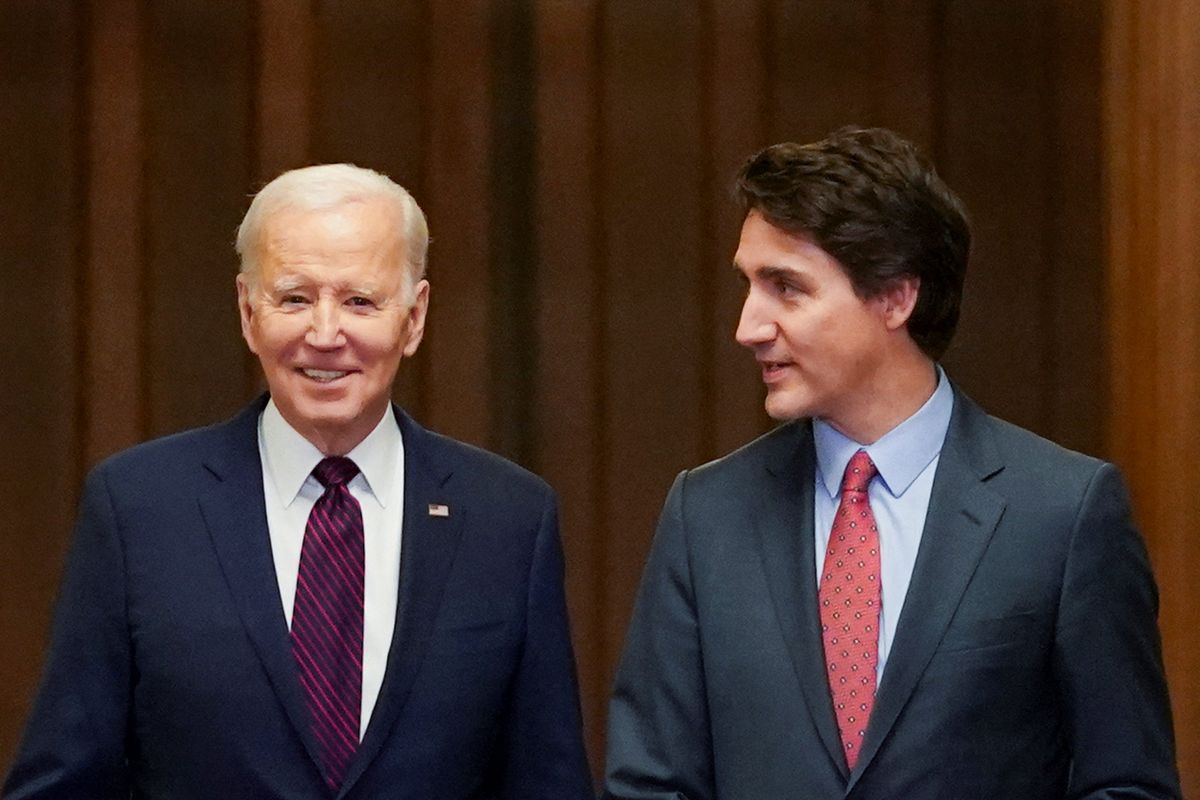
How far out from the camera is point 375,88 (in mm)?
4340

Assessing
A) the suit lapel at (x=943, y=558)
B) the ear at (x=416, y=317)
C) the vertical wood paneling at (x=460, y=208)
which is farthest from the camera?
the vertical wood paneling at (x=460, y=208)

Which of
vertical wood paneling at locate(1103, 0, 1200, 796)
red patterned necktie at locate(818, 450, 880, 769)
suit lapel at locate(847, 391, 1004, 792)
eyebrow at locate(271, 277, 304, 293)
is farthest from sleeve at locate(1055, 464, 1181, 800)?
vertical wood paneling at locate(1103, 0, 1200, 796)

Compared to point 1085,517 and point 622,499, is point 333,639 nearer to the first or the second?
point 1085,517

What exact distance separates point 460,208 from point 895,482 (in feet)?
6.01

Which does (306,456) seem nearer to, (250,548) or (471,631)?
(250,548)

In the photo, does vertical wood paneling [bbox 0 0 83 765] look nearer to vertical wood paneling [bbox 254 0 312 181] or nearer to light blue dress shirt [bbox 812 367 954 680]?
vertical wood paneling [bbox 254 0 312 181]

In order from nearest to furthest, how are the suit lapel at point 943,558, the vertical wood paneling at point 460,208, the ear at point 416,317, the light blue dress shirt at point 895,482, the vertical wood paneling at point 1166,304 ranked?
the suit lapel at point 943,558, the light blue dress shirt at point 895,482, the ear at point 416,317, the vertical wood paneling at point 1166,304, the vertical wood paneling at point 460,208

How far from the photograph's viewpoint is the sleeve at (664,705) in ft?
8.61

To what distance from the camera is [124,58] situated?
432 centimetres

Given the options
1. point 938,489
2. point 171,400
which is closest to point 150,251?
point 171,400

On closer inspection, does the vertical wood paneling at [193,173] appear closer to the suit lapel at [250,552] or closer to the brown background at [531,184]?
the brown background at [531,184]

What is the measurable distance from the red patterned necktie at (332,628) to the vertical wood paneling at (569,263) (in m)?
1.68

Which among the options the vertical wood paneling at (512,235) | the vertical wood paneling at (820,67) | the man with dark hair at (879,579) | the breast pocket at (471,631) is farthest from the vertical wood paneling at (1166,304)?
the breast pocket at (471,631)

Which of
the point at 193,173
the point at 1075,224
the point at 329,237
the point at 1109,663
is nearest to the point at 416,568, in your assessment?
the point at 329,237
